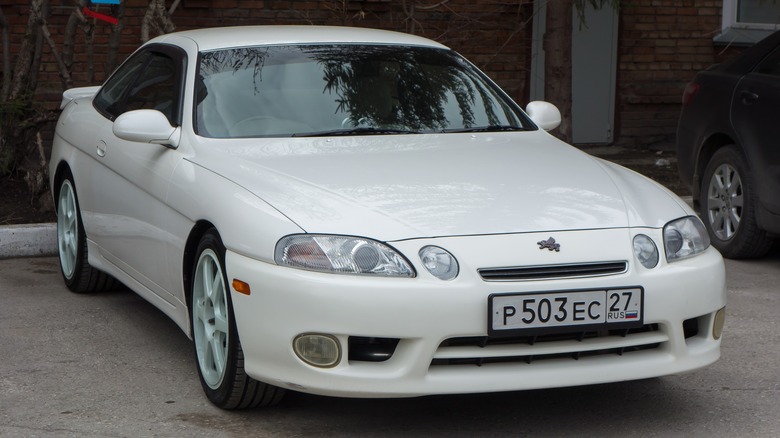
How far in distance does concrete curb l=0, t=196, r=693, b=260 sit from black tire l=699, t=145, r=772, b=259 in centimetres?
407

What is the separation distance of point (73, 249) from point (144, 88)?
3.65 feet

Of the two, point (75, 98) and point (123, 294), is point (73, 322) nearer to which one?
point (123, 294)

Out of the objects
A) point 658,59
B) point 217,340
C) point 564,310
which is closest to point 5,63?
point 217,340

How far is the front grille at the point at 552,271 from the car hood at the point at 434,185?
16 centimetres

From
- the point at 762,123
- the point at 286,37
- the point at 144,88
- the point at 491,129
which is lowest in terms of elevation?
the point at 762,123

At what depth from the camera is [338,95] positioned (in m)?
5.35

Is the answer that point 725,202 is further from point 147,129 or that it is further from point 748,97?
point 147,129

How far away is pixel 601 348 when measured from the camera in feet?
13.4

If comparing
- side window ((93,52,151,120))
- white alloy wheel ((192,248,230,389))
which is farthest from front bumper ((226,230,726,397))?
side window ((93,52,151,120))

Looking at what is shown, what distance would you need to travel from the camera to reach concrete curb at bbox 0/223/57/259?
7.55 metres

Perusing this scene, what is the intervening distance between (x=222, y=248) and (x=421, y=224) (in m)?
0.74

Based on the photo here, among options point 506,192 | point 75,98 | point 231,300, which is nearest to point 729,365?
point 506,192

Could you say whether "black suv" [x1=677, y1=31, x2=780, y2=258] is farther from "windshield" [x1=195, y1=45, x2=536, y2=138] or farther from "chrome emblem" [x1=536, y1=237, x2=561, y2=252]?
"chrome emblem" [x1=536, y1=237, x2=561, y2=252]

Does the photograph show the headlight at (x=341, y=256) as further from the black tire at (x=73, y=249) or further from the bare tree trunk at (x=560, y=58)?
the bare tree trunk at (x=560, y=58)
